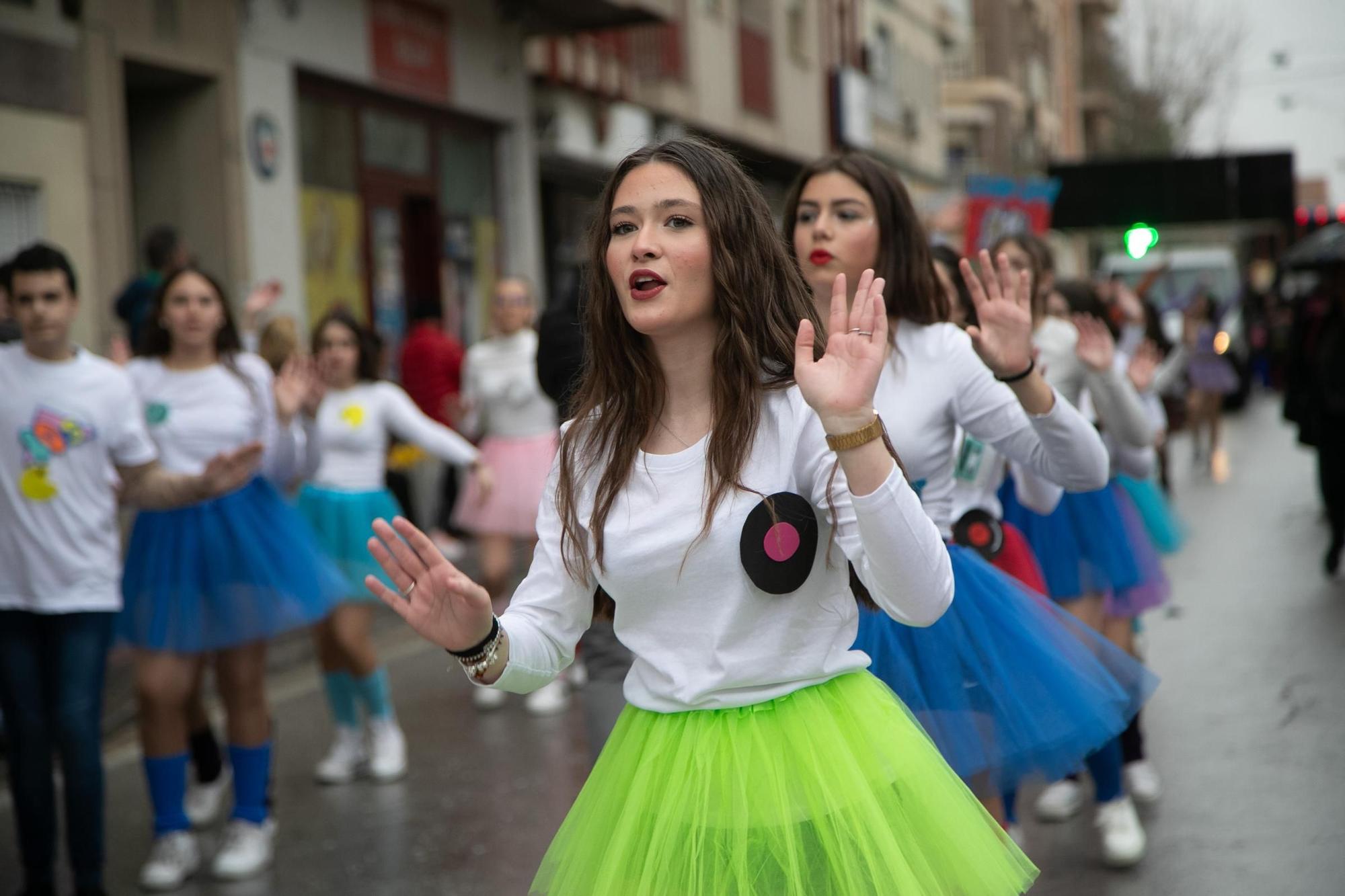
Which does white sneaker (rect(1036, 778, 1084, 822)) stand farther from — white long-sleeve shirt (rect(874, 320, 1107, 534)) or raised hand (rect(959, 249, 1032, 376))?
raised hand (rect(959, 249, 1032, 376))

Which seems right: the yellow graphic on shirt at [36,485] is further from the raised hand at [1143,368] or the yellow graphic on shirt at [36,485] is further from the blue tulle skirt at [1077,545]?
the raised hand at [1143,368]

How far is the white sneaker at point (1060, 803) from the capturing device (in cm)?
610

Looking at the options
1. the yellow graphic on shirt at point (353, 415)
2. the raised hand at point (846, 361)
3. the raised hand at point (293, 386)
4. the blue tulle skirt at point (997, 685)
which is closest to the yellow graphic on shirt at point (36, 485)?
the raised hand at point (293, 386)

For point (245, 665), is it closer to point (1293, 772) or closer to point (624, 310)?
point (624, 310)

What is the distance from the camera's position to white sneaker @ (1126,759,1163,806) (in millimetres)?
6184

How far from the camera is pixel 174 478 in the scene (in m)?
5.77

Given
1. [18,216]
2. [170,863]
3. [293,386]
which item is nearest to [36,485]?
[293,386]

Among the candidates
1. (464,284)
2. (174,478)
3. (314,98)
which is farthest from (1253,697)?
(464,284)

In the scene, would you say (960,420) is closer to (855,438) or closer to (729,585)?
(729,585)

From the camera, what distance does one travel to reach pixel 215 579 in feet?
19.4

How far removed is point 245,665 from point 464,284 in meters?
11.8

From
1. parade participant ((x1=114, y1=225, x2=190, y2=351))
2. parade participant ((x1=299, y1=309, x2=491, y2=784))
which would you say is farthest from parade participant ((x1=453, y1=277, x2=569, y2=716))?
parade participant ((x1=114, y1=225, x2=190, y2=351))

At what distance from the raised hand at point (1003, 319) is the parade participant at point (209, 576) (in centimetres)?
298

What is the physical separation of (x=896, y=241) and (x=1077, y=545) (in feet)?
7.13
